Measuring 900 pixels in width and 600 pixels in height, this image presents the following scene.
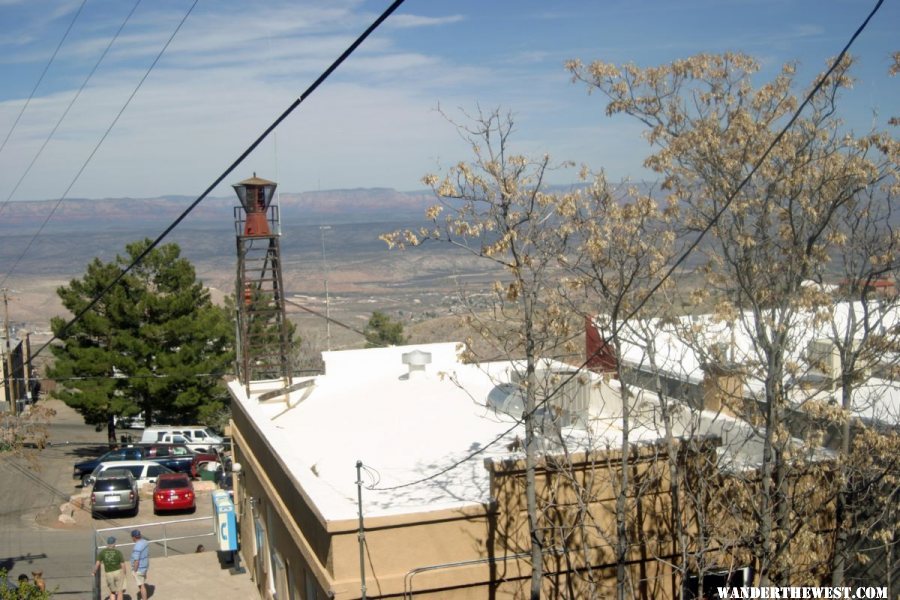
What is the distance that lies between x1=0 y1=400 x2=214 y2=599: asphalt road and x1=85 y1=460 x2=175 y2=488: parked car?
3.87 ft

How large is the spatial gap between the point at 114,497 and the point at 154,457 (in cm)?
739

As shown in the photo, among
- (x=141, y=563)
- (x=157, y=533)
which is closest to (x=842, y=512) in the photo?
(x=141, y=563)

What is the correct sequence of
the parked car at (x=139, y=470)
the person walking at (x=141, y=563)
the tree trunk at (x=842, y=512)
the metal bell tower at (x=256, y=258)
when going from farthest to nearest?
1. the parked car at (x=139, y=470)
2. the metal bell tower at (x=256, y=258)
3. the person walking at (x=141, y=563)
4. the tree trunk at (x=842, y=512)

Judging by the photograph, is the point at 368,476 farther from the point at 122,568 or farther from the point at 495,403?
the point at 122,568

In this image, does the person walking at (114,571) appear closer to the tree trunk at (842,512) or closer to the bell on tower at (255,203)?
the bell on tower at (255,203)

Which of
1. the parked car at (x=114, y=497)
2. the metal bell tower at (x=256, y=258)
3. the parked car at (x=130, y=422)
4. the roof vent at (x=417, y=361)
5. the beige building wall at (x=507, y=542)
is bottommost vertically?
the parked car at (x=130, y=422)

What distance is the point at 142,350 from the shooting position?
129ft

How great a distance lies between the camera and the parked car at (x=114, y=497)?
27.7 meters

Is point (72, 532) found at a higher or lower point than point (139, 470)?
lower

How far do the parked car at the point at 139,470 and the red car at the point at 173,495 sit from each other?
2.85 metres

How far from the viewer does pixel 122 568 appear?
15.3 meters

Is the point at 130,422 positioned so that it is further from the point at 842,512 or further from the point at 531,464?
the point at 842,512

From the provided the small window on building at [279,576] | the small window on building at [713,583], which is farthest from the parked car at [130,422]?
the small window on building at [713,583]

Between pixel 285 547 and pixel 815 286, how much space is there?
7863mm
